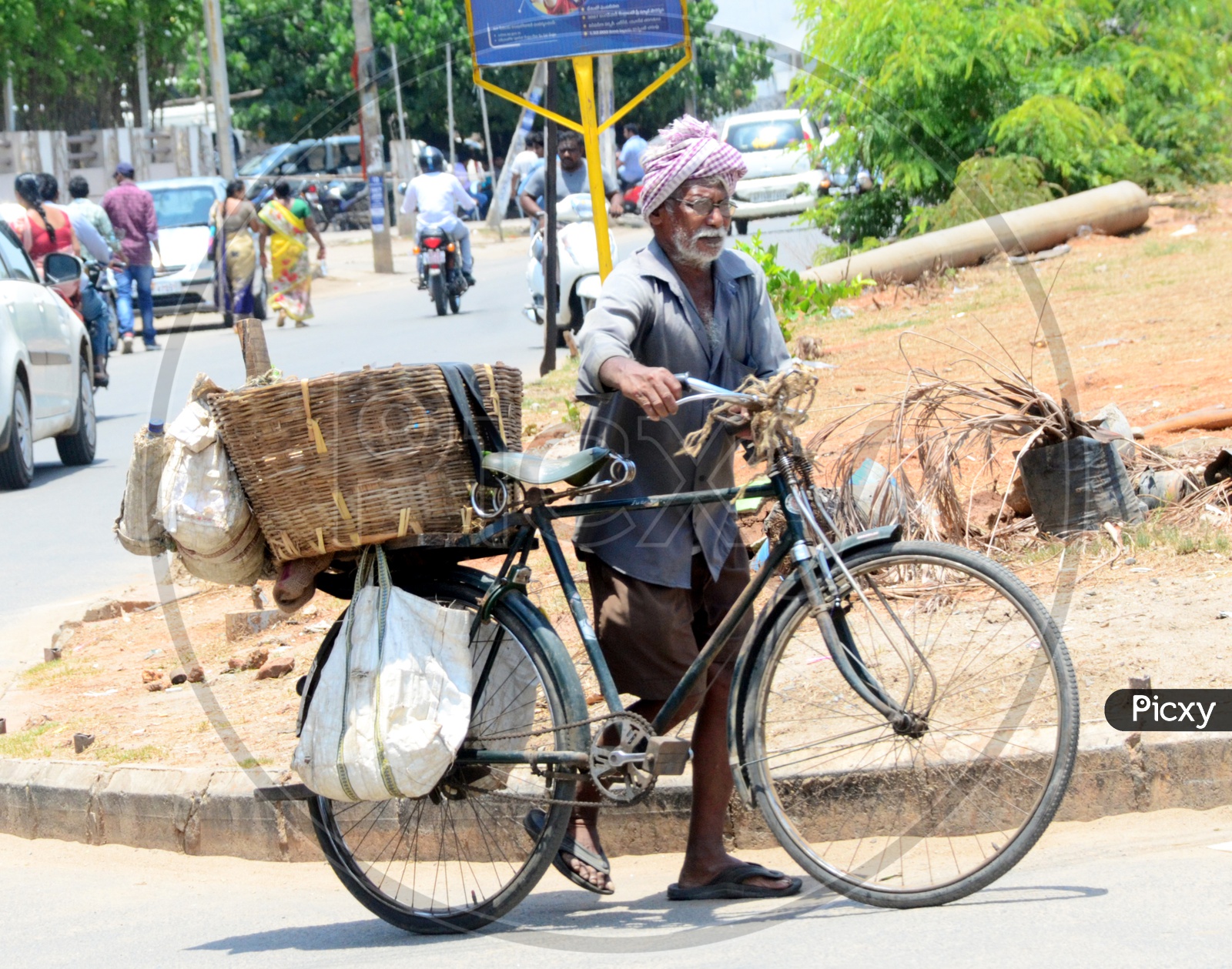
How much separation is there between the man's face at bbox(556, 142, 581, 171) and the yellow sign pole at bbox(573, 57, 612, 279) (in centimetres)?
535

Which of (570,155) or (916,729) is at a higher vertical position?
(570,155)

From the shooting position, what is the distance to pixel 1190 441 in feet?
21.7

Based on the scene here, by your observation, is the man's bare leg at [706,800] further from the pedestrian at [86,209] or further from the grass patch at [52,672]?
the pedestrian at [86,209]

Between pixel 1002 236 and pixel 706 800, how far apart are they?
12.5 metres

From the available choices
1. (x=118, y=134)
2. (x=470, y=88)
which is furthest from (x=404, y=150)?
(x=470, y=88)

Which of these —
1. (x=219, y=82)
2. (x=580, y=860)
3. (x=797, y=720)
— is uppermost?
(x=219, y=82)

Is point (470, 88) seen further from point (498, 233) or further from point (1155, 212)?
point (1155, 212)

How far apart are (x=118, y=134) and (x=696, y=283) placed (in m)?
31.3

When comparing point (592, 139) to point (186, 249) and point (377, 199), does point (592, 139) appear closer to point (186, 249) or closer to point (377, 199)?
point (186, 249)

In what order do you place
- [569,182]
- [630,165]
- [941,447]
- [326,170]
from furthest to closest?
[326,170], [630,165], [569,182], [941,447]

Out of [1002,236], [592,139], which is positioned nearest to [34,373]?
[592,139]

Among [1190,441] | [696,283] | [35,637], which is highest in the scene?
[696,283]

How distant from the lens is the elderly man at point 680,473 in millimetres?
3484

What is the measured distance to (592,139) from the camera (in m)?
7.01
